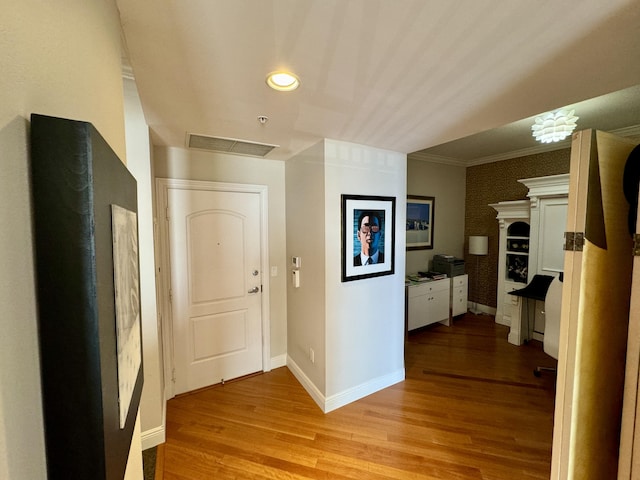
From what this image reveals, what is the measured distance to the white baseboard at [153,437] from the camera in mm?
1928

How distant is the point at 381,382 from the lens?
260 centimetres

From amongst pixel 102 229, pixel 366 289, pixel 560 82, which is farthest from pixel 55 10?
pixel 366 289

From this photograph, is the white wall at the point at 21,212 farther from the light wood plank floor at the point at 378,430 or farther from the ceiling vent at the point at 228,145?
the light wood plank floor at the point at 378,430

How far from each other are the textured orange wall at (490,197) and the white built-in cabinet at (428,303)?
96 cm

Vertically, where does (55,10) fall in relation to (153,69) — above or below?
below

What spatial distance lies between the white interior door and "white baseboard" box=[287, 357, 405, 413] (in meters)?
0.59

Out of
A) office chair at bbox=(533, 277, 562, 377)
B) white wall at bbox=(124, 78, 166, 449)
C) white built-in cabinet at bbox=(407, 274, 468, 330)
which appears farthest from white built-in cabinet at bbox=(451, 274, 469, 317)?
white wall at bbox=(124, 78, 166, 449)

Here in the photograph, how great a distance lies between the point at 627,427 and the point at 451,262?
332cm

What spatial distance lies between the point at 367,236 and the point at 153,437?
7.53 ft

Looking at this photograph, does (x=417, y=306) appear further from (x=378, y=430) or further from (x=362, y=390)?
(x=378, y=430)

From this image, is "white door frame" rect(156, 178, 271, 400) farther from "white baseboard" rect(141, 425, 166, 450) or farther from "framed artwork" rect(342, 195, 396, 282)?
"framed artwork" rect(342, 195, 396, 282)

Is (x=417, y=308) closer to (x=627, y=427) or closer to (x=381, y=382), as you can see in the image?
(x=381, y=382)

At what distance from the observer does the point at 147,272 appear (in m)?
1.89

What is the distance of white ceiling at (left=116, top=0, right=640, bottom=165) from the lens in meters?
0.89
